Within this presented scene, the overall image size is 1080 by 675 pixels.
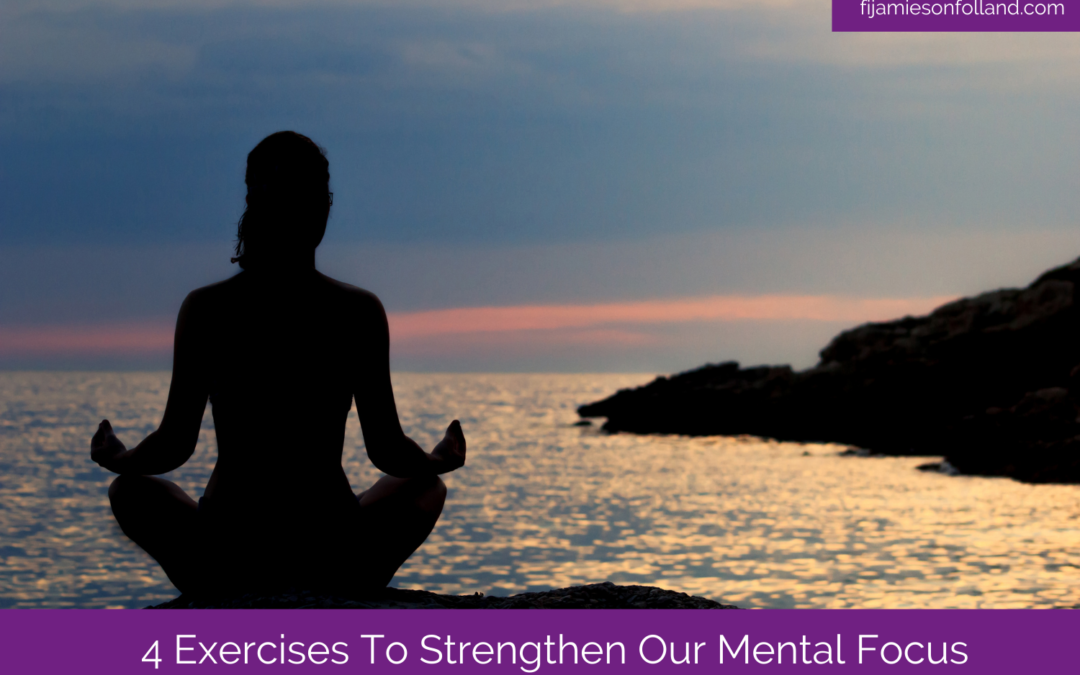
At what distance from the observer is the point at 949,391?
5006 centimetres

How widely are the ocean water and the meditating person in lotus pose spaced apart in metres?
12.8

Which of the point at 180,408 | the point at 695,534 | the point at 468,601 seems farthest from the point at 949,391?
the point at 180,408

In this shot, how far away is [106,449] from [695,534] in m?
23.3

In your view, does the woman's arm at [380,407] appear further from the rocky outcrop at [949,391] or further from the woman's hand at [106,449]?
the rocky outcrop at [949,391]

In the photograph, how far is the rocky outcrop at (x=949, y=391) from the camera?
3631 cm

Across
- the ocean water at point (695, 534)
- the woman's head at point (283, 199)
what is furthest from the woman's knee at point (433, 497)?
the ocean water at point (695, 534)

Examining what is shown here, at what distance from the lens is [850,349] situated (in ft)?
192

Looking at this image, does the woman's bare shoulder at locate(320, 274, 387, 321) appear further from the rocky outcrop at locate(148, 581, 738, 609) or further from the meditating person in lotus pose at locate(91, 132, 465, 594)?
the rocky outcrop at locate(148, 581, 738, 609)

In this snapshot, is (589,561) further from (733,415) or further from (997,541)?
(733,415)

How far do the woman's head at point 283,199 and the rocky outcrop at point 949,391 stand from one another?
114 feet

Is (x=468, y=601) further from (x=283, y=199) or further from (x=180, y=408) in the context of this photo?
(x=283, y=199)

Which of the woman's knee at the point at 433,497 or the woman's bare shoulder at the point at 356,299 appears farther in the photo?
the woman's knee at the point at 433,497

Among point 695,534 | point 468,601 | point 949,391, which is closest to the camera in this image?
point 468,601
